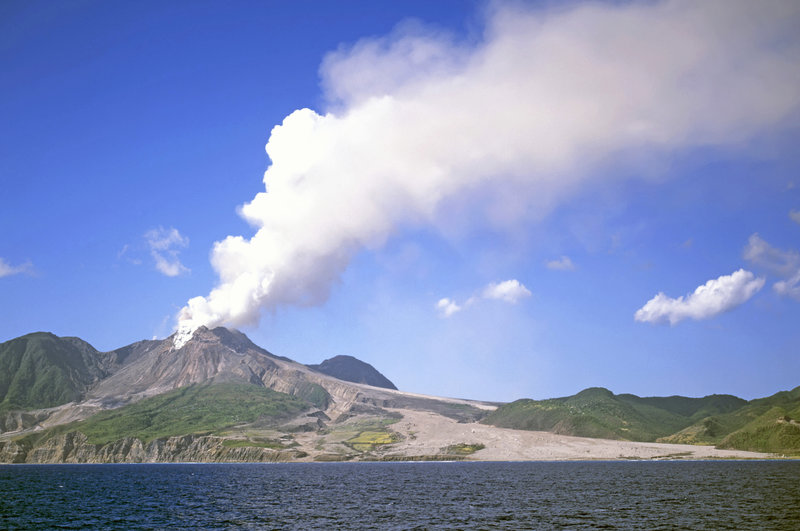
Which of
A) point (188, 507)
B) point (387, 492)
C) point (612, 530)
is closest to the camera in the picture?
point (612, 530)

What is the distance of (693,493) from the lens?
126500 mm

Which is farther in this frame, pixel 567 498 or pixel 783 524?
pixel 567 498

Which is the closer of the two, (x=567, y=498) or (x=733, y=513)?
(x=733, y=513)

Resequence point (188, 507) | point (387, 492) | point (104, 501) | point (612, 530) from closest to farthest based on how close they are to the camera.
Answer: point (612, 530) < point (188, 507) < point (104, 501) < point (387, 492)

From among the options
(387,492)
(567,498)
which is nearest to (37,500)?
(387,492)

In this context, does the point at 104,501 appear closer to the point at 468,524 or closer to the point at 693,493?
the point at 468,524

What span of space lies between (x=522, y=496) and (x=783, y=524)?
54082 millimetres

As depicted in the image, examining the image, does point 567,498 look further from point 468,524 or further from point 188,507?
point 188,507

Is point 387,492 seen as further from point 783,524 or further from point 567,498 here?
point 783,524

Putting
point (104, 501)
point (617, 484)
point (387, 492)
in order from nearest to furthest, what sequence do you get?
point (104, 501), point (387, 492), point (617, 484)

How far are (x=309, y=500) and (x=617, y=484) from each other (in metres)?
83.5

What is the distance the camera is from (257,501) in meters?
124

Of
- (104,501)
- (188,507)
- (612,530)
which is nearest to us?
(612,530)

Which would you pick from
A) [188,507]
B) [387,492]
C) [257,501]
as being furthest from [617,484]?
[188,507]
